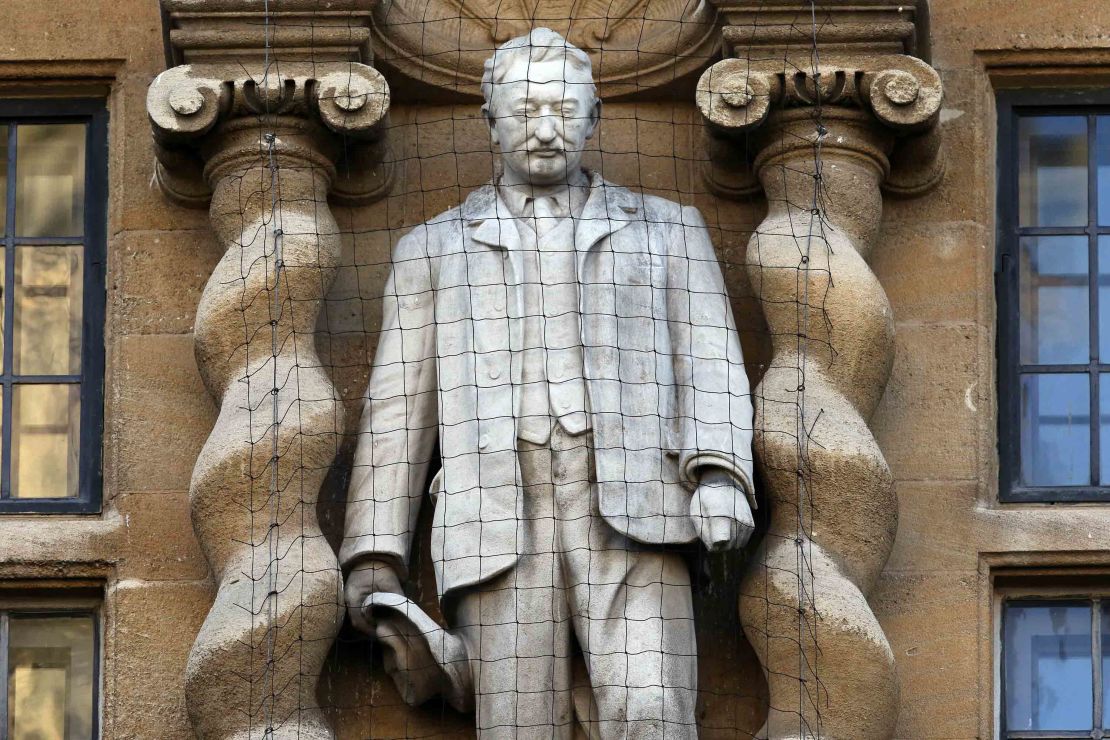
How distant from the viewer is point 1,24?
35.5 ft

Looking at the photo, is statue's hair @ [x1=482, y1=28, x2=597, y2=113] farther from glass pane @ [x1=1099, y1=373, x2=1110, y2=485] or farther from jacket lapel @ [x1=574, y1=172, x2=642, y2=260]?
glass pane @ [x1=1099, y1=373, x2=1110, y2=485]

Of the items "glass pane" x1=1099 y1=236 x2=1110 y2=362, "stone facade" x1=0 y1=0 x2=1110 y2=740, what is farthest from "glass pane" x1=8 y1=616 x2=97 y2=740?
"glass pane" x1=1099 y1=236 x2=1110 y2=362

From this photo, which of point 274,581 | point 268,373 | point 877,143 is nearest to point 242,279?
point 268,373

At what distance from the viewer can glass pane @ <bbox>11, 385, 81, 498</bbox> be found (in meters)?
10.5

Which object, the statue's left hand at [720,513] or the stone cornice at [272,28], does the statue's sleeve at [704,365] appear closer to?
the statue's left hand at [720,513]

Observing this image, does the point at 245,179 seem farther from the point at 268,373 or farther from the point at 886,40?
the point at 886,40

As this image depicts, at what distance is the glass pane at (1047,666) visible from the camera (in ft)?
33.5

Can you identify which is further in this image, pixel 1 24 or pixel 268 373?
pixel 1 24

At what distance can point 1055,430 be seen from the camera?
10516mm

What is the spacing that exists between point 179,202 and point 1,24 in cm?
78

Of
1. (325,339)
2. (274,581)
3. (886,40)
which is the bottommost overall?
(274,581)

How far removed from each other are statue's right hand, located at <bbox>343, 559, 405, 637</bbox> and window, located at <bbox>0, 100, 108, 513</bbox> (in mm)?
923

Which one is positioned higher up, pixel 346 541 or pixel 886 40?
pixel 886 40

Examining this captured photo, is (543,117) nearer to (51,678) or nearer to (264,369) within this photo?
(264,369)
